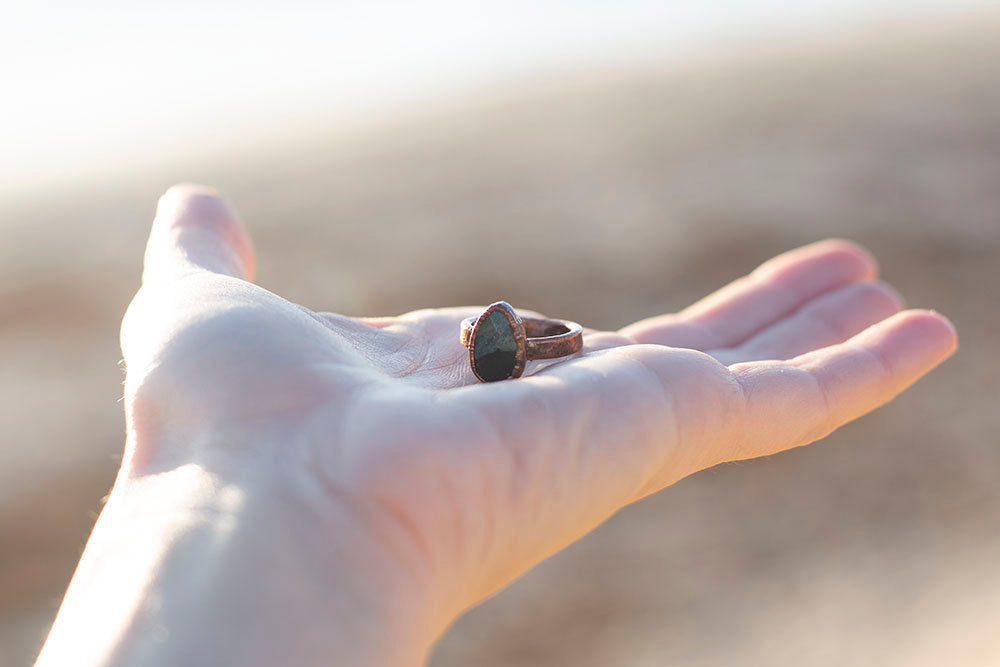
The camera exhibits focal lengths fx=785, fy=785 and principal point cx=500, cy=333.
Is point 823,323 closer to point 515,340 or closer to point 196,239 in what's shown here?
point 515,340

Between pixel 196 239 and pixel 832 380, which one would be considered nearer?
pixel 832 380

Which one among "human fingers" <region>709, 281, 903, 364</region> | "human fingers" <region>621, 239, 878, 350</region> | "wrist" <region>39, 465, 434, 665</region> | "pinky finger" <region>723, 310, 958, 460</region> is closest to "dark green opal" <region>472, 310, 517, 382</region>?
"human fingers" <region>621, 239, 878, 350</region>

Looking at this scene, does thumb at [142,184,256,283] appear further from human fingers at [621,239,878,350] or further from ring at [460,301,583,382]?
human fingers at [621,239,878,350]

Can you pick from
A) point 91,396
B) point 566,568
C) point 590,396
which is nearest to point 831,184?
point 566,568

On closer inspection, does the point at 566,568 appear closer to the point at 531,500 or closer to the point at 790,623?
the point at 790,623

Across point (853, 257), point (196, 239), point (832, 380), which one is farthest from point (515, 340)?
point (853, 257)

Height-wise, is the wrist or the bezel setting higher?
the bezel setting

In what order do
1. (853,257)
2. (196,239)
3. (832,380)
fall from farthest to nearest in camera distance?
(853,257), (196,239), (832,380)
